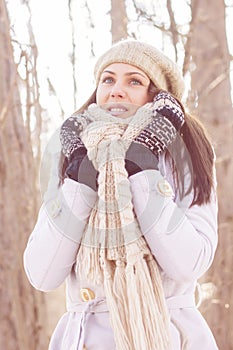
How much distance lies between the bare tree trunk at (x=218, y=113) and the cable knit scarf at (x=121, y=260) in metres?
2.28

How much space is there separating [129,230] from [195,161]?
0.29 metres

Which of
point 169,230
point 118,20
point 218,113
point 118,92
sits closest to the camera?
point 169,230

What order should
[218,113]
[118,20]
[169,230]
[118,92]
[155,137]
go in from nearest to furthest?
[169,230], [155,137], [118,92], [218,113], [118,20]

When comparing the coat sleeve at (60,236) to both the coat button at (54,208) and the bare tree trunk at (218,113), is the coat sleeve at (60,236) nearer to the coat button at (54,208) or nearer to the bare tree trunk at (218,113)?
the coat button at (54,208)

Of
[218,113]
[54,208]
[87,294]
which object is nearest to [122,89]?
[54,208]

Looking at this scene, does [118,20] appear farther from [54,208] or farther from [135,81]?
[54,208]

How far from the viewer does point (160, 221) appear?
166 cm

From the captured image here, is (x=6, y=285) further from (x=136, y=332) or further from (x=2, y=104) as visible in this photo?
(x=136, y=332)

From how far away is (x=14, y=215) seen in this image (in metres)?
4.09

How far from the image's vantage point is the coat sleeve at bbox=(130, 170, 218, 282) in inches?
65.4

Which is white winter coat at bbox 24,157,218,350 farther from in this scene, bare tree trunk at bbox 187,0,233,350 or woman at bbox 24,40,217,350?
bare tree trunk at bbox 187,0,233,350

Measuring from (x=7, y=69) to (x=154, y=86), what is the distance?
2328 millimetres

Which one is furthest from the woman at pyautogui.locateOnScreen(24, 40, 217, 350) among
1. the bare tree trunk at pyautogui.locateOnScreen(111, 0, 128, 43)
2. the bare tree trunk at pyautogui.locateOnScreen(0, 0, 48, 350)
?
the bare tree trunk at pyautogui.locateOnScreen(111, 0, 128, 43)

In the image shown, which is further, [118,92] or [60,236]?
[118,92]
